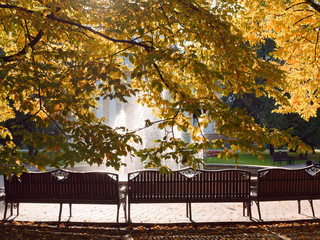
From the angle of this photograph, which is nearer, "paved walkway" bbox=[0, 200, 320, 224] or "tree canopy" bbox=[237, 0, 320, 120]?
"paved walkway" bbox=[0, 200, 320, 224]

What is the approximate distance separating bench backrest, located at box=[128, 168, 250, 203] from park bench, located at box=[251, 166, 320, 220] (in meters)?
0.32

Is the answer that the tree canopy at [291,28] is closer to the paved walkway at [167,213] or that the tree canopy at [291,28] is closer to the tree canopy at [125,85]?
the paved walkway at [167,213]

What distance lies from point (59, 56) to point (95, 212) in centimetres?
407

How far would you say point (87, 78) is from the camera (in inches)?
177

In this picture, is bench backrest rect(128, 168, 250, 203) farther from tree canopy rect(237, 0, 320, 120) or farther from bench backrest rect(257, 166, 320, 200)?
tree canopy rect(237, 0, 320, 120)

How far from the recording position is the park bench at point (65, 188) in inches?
253

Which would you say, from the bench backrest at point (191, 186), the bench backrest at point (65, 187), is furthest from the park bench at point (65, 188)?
the bench backrest at point (191, 186)

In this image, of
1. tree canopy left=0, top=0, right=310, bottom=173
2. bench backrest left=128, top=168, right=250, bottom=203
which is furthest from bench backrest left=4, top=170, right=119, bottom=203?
tree canopy left=0, top=0, right=310, bottom=173

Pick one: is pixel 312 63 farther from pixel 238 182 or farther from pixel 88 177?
pixel 88 177

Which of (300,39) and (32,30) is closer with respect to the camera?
(32,30)

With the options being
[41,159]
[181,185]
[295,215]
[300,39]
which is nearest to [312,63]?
[300,39]

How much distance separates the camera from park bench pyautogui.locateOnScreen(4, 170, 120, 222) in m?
6.43

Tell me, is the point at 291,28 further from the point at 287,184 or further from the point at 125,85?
the point at 125,85

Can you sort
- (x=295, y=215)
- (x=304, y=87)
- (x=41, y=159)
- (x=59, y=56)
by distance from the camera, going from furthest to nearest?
(x=304, y=87), (x=295, y=215), (x=59, y=56), (x=41, y=159)
